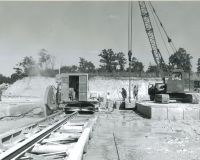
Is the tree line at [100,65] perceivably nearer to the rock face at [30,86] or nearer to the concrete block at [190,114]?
the rock face at [30,86]

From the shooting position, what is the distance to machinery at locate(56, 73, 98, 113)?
1074 inches

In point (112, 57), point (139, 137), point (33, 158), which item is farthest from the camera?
point (112, 57)

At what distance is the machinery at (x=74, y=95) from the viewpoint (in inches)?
1074

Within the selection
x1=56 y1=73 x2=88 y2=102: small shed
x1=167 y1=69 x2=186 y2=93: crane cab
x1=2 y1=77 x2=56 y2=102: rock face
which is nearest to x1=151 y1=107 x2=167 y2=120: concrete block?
x1=56 y1=73 x2=88 y2=102: small shed

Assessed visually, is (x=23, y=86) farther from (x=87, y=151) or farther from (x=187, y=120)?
(x=87, y=151)

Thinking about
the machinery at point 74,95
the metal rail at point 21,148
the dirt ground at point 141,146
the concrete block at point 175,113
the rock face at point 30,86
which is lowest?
the dirt ground at point 141,146

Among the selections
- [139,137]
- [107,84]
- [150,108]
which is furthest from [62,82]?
[107,84]

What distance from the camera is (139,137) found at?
14.4m

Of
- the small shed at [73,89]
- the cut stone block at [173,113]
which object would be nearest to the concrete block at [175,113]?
the cut stone block at [173,113]

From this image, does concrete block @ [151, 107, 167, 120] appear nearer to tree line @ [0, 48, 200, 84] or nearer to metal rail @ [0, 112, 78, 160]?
metal rail @ [0, 112, 78, 160]

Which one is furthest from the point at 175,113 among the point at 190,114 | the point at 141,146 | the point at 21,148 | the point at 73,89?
the point at 21,148

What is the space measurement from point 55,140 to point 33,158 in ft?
9.27

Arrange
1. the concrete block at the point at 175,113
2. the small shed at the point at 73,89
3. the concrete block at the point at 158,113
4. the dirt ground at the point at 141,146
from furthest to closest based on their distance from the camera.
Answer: the small shed at the point at 73,89 → the concrete block at the point at 175,113 → the concrete block at the point at 158,113 → the dirt ground at the point at 141,146

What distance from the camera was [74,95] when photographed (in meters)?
29.0
